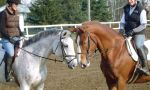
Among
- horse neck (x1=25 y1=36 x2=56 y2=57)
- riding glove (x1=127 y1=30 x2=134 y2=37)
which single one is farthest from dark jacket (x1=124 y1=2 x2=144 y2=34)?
horse neck (x1=25 y1=36 x2=56 y2=57)

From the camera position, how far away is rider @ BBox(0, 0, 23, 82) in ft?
27.1

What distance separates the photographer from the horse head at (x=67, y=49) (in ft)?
25.9

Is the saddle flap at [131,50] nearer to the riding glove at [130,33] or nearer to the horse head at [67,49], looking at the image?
the riding glove at [130,33]

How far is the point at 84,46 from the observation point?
7.89m

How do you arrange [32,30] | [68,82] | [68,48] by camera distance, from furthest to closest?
[32,30] → [68,82] → [68,48]

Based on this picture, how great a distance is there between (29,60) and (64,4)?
36.0 meters

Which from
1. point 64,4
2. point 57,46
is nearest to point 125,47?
point 57,46

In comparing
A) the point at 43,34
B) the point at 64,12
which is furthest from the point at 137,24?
the point at 64,12

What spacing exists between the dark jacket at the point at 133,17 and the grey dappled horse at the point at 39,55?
4.80 ft

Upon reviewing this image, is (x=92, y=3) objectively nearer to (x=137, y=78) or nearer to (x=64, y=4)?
(x=64, y=4)

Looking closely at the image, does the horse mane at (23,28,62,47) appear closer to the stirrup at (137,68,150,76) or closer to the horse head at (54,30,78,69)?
the horse head at (54,30,78,69)

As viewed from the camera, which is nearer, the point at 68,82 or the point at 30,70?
the point at 30,70

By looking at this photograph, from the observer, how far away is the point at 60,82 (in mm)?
11922

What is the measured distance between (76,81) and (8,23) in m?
4.30
